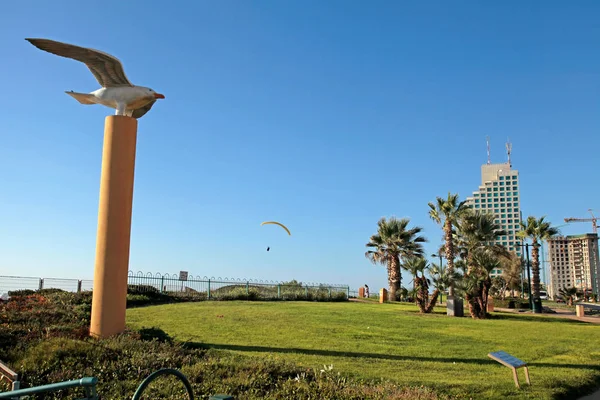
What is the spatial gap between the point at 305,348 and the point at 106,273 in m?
4.87

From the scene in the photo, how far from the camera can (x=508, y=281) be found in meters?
67.1

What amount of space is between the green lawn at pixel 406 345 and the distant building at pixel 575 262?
357ft

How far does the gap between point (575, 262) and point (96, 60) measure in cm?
15809

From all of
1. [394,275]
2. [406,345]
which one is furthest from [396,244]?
[406,345]

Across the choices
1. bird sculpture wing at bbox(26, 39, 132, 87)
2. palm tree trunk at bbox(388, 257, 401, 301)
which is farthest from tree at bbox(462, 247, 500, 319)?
bird sculpture wing at bbox(26, 39, 132, 87)

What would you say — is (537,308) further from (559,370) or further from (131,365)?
(131,365)

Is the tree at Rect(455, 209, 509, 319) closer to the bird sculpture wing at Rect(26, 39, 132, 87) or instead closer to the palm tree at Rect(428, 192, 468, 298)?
the palm tree at Rect(428, 192, 468, 298)

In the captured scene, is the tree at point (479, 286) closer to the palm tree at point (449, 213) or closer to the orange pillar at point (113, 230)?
the palm tree at point (449, 213)

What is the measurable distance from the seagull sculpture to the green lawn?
5645 mm

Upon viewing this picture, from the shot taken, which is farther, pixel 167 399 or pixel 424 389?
pixel 424 389

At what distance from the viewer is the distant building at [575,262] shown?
12306 cm

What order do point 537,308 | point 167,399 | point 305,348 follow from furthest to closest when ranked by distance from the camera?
point 537,308 → point 305,348 → point 167,399

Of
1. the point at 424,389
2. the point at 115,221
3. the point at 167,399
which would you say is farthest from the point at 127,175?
the point at 424,389

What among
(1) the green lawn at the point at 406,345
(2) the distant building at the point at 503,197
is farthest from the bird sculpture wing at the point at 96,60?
(2) the distant building at the point at 503,197
